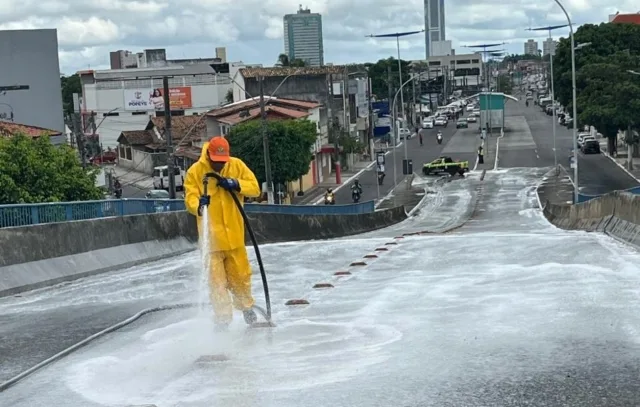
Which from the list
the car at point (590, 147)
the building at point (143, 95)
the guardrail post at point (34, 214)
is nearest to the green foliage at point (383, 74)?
the building at point (143, 95)

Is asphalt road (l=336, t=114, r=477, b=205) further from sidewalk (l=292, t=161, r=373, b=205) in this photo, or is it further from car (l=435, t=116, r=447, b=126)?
car (l=435, t=116, r=447, b=126)

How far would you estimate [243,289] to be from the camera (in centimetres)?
911

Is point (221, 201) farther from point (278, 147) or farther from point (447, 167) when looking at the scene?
point (447, 167)

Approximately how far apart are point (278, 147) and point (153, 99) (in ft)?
148

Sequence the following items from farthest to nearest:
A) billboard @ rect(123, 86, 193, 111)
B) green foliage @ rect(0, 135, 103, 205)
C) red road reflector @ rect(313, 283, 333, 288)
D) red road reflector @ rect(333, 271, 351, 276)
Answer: billboard @ rect(123, 86, 193, 111) → green foliage @ rect(0, 135, 103, 205) → red road reflector @ rect(333, 271, 351, 276) → red road reflector @ rect(313, 283, 333, 288)

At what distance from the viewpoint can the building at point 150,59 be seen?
141 meters

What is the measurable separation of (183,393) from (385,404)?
4.58 feet

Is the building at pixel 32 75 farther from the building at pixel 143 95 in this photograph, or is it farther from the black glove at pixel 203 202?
the black glove at pixel 203 202

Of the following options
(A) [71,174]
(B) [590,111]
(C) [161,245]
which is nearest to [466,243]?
(C) [161,245]

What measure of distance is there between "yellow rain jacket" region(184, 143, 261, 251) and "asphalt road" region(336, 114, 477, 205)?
61747mm

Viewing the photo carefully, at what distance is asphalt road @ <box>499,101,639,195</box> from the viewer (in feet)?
225

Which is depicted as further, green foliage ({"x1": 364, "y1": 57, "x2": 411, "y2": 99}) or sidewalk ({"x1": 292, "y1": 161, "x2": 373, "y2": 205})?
green foliage ({"x1": 364, "y1": 57, "x2": 411, "y2": 99})

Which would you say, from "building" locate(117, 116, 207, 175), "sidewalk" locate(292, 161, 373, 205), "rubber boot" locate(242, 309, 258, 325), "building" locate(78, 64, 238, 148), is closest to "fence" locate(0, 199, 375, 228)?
"rubber boot" locate(242, 309, 258, 325)

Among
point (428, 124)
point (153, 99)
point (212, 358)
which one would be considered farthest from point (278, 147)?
point (428, 124)
